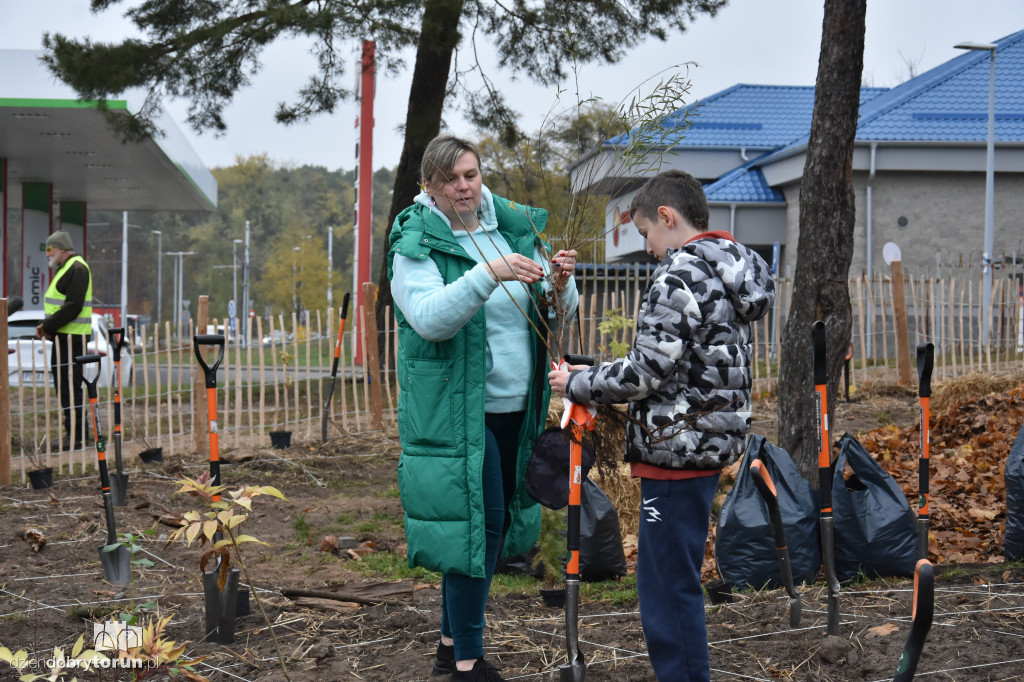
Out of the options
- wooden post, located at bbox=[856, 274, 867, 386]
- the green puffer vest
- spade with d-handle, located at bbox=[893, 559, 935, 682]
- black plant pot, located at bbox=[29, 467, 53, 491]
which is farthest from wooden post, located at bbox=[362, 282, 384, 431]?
spade with d-handle, located at bbox=[893, 559, 935, 682]

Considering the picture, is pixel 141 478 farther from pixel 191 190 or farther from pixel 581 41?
pixel 191 190

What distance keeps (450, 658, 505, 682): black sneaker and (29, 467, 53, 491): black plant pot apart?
17.2ft

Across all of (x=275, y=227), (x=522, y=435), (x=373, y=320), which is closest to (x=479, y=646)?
(x=522, y=435)

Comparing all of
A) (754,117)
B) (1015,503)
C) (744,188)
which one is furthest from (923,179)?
(1015,503)

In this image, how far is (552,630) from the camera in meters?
3.59

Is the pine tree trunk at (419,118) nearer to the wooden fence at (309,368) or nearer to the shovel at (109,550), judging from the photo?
the wooden fence at (309,368)

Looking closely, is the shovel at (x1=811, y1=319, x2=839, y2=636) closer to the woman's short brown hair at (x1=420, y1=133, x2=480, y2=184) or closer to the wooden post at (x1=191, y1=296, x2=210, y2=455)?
the woman's short brown hair at (x1=420, y1=133, x2=480, y2=184)

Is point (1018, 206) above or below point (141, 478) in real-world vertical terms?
above

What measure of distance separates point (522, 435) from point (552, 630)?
3.56 ft

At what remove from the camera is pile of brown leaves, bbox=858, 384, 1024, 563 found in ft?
15.5

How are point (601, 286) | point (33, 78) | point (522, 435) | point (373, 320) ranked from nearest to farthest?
point (522, 435) < point (373, 320) < point (33, 78) < point (601, 286)

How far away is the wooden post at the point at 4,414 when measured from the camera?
696 centimetres

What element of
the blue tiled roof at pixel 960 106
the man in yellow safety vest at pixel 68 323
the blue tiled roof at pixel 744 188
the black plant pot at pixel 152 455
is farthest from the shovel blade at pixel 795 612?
the blue tiled roof at pixel 744 188

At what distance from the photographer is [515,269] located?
2574 millimetres
